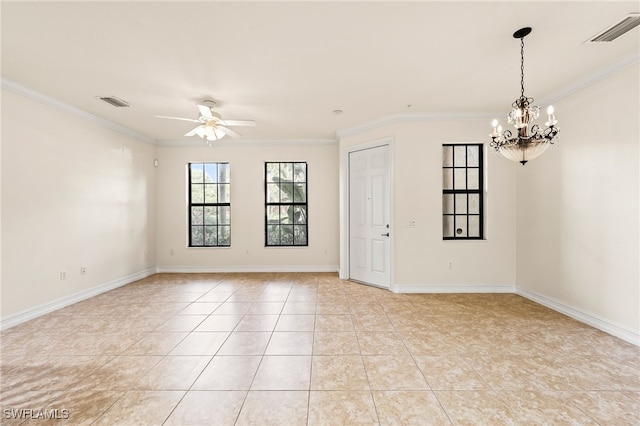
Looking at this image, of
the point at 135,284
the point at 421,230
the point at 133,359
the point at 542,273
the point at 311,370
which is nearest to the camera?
the point at 311,370

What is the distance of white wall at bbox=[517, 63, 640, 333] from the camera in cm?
283

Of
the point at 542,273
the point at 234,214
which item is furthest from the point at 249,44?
the point at 542,273

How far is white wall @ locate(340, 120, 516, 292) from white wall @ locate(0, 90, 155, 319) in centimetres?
485

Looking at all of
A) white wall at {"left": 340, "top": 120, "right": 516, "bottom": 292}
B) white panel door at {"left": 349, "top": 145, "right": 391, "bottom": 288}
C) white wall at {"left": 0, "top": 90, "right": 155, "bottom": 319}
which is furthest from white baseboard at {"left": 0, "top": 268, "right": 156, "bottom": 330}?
white wall at {"left": 340, "top": 120, "right": 516, "bottom": 292}

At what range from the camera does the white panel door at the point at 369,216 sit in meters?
4.79

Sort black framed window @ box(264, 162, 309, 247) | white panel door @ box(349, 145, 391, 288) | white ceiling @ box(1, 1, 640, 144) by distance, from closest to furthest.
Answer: white ceiling @ box(1, 1, 640, 144)
white panel door @ box(349, 145, 391, 288)
black framed window @ box(264, 162, 309, 247)

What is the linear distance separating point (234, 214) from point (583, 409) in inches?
226

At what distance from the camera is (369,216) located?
5.03m

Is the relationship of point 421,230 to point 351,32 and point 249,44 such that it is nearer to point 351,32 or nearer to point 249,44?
point 351,32

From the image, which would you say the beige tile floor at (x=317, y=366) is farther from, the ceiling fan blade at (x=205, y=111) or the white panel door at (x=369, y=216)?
the ceiling fan blade at (x=205, y=111)

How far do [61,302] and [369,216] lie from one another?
4773mm

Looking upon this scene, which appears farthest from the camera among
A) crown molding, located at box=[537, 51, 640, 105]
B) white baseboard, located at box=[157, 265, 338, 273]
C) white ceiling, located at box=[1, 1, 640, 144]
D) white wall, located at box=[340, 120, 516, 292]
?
white baseboard, located at box=[157, 265, 338, 273]

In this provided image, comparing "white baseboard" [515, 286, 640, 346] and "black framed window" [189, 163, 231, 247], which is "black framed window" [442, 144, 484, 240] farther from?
"black framed window" [189, 163, 231, 247]

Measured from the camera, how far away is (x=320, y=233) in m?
6.12
